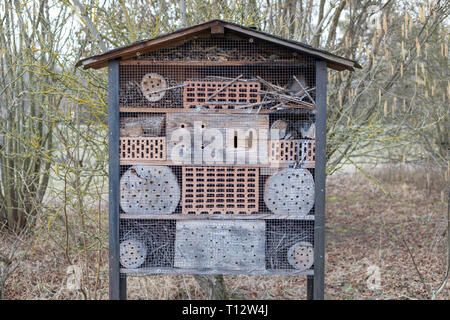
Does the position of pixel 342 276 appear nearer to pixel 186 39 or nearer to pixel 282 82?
Result: pixel 282 82

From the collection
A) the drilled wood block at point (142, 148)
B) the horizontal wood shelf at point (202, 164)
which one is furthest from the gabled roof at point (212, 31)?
the horizontal wood shelf at point (202, 164)

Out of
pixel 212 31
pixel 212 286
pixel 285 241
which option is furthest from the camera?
pixel 212 286

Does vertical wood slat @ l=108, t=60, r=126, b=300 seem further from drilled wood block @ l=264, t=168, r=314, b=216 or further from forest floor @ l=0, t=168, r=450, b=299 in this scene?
forest floor @ l=0, t=168, r=450, b=299

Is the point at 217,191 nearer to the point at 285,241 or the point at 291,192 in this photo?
the point at 291,192

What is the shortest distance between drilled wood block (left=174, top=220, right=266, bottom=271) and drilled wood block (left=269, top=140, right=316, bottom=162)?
1.83 feet

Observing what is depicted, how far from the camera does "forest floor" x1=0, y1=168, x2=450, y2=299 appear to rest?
526 centimetres

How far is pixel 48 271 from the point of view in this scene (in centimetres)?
555

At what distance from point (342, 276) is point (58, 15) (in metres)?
5.87

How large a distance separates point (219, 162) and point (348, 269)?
4.43 metres

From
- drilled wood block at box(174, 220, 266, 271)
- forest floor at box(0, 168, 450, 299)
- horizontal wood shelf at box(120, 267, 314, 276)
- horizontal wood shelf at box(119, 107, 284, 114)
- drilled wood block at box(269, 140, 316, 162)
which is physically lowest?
forest floor at box(0, 168, 450, 299)

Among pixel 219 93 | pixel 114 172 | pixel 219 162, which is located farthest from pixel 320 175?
pixel 114 172

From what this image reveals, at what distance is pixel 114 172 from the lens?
303 cm

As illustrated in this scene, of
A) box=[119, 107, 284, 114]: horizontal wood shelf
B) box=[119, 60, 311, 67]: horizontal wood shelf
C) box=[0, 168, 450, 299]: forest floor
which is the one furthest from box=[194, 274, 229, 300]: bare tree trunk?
box=[119, 60, 311, 67]: horizontal wood shelf

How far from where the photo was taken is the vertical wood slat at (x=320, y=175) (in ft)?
9.83
